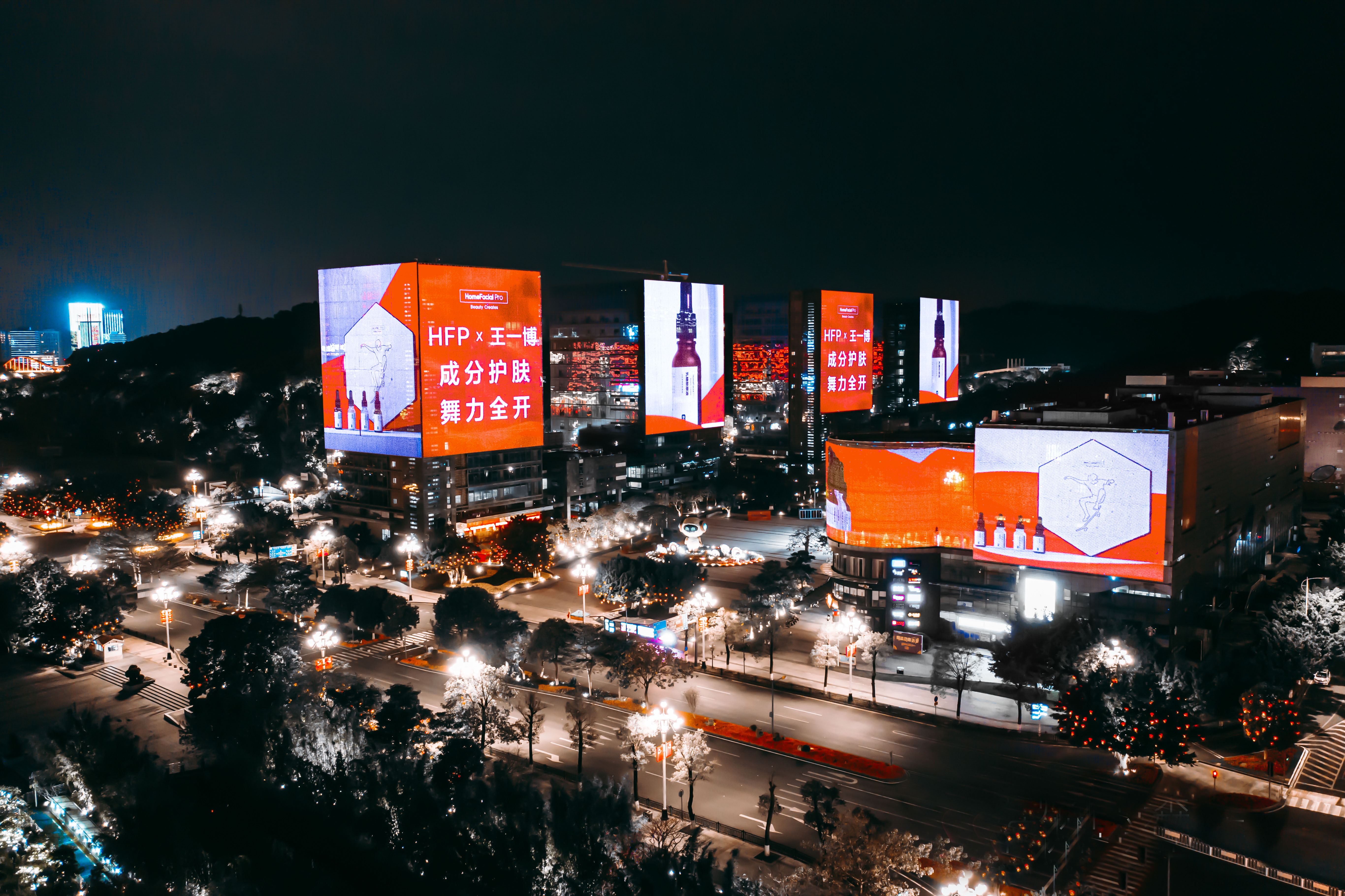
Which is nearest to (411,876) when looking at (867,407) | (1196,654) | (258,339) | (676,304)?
(1196,654)

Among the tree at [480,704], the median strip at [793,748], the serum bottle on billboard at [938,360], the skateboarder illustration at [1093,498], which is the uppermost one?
the serum bottle on billboard at [938,360]

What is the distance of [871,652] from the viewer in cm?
4603

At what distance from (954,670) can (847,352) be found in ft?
246

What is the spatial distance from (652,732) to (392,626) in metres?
23.8

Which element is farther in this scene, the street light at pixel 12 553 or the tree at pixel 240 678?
the street light at pixel 12 553

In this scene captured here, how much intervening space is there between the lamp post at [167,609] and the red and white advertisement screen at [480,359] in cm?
2131

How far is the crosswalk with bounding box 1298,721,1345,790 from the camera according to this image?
33.8 metres

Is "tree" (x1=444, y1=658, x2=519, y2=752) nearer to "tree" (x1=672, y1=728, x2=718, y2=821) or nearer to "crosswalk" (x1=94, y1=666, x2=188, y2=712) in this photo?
"tree" (x1=672, y1=728, x2=718, y2=821)

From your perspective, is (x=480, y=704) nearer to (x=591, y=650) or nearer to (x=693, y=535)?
(x=591, y=650)

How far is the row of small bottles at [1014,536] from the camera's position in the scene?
160 ft

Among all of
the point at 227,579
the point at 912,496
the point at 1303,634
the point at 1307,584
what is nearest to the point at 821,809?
the point at 912,496

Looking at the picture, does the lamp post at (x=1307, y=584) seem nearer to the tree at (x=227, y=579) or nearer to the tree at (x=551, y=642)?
the tree at (x=551, y=642)

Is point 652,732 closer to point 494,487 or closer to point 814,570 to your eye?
point 814,570

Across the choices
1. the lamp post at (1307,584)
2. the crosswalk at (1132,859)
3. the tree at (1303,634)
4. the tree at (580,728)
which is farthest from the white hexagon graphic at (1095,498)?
the tree at (580,728)
